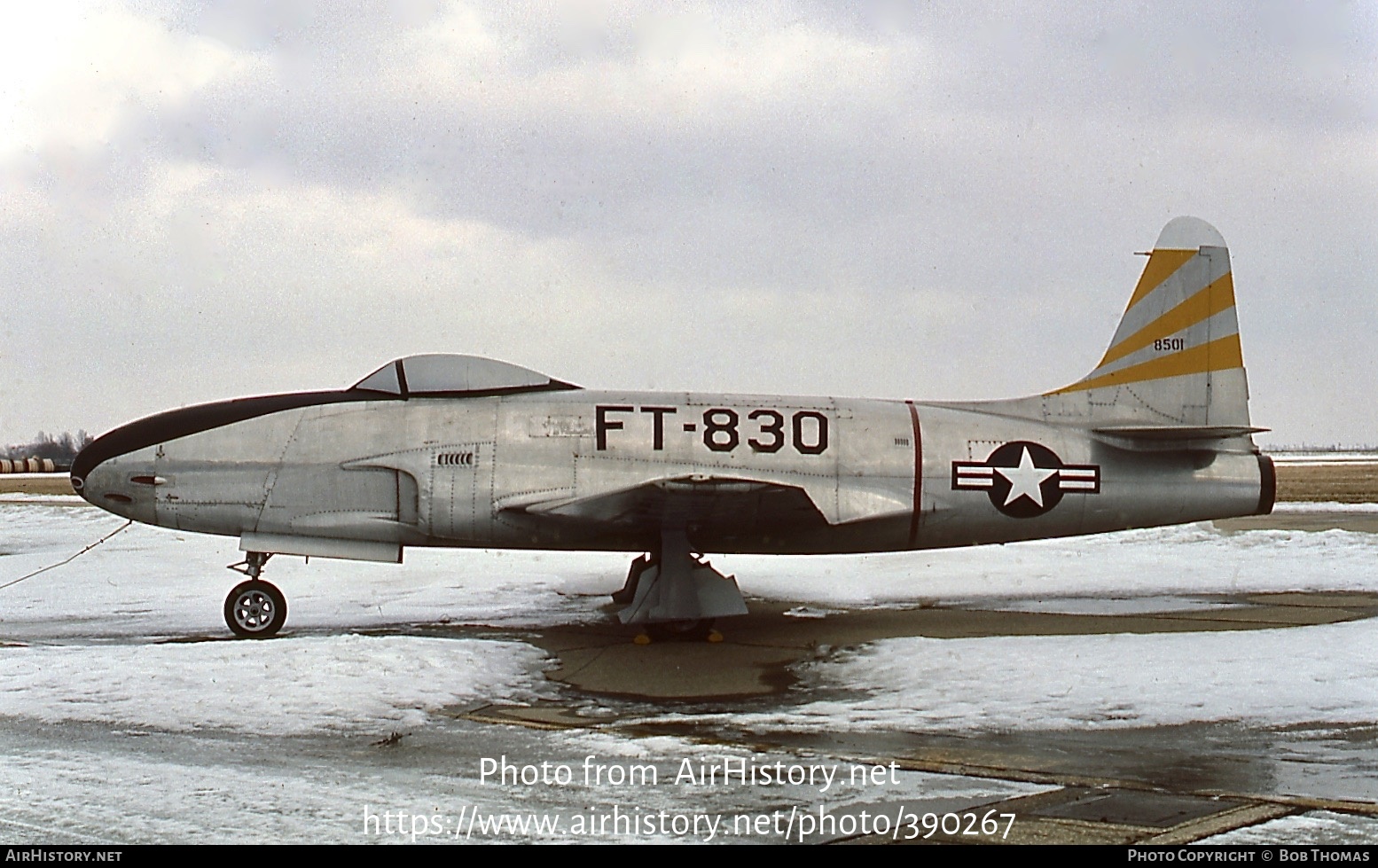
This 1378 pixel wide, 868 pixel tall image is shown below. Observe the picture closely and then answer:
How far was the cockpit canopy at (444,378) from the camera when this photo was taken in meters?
11.9

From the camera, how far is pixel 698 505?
10750 mm

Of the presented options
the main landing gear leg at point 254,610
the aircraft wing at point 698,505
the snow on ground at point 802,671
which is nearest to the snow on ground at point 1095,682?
the snow on ground at point 802,671

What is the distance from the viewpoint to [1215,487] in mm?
12594

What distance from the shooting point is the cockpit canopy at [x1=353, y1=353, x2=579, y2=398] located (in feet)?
38.9

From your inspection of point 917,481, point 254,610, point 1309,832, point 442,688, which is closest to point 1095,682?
point 917,481

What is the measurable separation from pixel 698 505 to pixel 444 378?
3054 millimetres

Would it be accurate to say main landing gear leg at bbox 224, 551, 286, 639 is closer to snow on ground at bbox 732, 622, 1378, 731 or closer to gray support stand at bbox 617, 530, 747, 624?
gray support stand at bbox 617, 530, 747, 624

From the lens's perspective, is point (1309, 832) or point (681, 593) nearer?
point (1309, 832)

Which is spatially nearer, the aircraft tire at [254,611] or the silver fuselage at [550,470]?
the aircraft tire at [254,611]

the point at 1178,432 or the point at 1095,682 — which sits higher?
the point at 1178,432

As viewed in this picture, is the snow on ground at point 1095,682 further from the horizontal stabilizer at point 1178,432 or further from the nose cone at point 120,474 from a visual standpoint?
the nose cone at point 120,474

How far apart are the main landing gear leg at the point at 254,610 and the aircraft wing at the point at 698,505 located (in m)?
2.63

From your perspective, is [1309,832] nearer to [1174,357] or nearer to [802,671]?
[802,671]

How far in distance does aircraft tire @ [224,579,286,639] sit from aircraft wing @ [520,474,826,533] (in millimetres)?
2649
